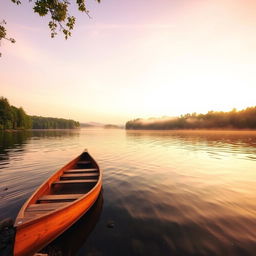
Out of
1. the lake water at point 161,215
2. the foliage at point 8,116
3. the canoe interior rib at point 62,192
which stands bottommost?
the lake water at point 161,215

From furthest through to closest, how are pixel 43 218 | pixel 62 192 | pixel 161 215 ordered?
pixel 62 192 → pixel 161 215 → pixel 43 218

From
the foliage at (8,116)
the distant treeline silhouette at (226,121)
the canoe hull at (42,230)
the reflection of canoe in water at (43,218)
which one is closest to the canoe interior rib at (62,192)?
the reflection of canoe in water at (43,218)

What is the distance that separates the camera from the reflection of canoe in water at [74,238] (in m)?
4.53

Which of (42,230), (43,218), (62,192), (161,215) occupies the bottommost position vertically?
(161,215)

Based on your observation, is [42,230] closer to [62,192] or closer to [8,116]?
[62,192]

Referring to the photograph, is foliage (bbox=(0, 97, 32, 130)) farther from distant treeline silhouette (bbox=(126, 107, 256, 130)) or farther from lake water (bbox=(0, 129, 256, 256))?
distant treeline silhouette (bbox=(126, 107, 256, 130))

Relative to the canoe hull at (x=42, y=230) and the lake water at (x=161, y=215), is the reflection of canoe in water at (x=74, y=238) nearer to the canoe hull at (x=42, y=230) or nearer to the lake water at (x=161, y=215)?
the lake water at (x=161, y=215)

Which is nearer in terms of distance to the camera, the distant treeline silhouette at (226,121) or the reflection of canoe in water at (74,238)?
the reflection of canoe in water at (74,238)

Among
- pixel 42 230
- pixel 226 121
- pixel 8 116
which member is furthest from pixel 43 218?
pixel 226 121

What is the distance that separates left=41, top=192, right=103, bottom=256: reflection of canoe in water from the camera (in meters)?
4.53

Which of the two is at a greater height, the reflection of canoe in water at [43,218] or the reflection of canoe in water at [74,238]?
the reflection of canoe in water at [43,218]

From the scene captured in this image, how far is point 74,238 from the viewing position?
16.8 feet

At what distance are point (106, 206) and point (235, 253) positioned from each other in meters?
5.26

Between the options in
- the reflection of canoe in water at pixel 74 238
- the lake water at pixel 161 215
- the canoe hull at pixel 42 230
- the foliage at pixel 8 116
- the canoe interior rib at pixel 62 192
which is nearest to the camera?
the canoe hull at pixel 42 230
